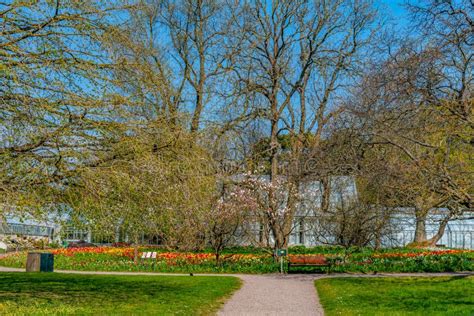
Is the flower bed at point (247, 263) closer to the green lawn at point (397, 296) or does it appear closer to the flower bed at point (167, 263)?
the flower bed at point (167, 263)

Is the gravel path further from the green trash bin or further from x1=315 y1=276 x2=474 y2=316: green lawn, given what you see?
the green trash bin

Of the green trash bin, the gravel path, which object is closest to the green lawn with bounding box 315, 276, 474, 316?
the gravel path

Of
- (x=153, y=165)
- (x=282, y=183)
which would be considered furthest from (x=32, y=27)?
(x=282, y=183)

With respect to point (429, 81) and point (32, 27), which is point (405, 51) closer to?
point (429, 81)

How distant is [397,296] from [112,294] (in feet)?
19.9

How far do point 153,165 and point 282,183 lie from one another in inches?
638

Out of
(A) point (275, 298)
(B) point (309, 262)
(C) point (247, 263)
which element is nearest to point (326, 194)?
(C) point (247, 263)

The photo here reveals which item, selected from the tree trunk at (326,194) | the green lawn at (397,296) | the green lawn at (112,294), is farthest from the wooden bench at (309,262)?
the tree trunk at (326,194)

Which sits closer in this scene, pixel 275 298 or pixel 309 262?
pixel 275 298

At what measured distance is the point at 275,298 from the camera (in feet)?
41.4

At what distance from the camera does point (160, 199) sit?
904 cm

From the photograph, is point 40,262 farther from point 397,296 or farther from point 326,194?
point 397,296

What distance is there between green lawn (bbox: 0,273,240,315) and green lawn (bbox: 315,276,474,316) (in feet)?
7.96

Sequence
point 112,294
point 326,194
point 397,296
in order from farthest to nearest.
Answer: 1. point 326,194
2. point 112,294
3. point 397,296
